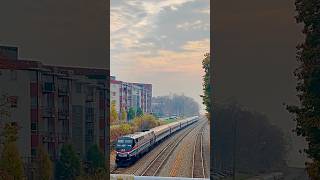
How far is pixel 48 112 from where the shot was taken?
422 inches

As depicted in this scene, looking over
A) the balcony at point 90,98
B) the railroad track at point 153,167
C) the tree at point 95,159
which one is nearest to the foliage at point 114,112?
the railroad track at point 153,167

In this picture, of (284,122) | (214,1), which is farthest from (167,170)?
(214,1)

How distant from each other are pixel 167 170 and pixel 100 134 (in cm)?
377

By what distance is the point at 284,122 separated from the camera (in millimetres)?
9688

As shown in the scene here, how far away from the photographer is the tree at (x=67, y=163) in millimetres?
11047

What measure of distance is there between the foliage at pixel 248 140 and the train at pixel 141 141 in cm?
586

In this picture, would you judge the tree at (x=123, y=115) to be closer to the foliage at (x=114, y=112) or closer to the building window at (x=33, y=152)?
the foliage at (x=114, y=112)

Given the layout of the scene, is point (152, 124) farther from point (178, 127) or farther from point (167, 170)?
point (167, 170)

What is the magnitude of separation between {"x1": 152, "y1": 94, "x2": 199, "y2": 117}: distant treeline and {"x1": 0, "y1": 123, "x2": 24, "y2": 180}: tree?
285 inches

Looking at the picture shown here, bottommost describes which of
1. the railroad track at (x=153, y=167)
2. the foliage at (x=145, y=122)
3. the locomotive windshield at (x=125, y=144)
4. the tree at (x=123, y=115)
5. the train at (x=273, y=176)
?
the railroad track at (x=153, y=167)

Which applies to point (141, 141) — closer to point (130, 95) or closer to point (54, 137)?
point (130, 95)

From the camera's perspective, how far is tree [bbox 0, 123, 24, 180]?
10.3m

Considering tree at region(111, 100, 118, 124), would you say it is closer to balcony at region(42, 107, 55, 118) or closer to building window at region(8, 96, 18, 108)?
balcony at region(42, 107, 55, 118)

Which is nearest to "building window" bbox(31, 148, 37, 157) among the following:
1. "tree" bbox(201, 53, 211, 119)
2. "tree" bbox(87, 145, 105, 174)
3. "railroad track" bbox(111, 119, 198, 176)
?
"tree" bbox(87, 145, 105, 174)
